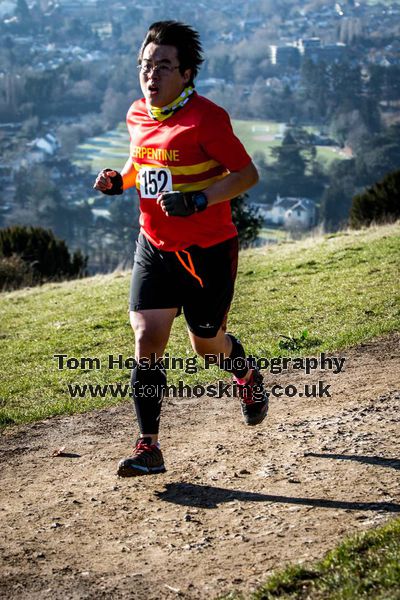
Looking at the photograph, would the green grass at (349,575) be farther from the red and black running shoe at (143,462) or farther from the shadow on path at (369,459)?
the red and black running shoe at (143,462)

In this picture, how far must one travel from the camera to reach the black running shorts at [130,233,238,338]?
17.4 feet

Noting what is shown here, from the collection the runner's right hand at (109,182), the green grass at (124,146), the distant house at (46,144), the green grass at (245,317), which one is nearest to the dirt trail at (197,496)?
the green grass at (245,317)

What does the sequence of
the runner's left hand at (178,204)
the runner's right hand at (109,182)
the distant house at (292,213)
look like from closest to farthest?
the runner's left hand at (178,204) → the runner's right hand at (109,182) → the distant house at (292,213)

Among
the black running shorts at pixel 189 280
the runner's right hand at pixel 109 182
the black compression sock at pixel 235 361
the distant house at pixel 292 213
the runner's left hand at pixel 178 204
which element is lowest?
the distant house at pixel 292 213

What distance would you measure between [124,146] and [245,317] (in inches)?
3308

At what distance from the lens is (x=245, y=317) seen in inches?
395

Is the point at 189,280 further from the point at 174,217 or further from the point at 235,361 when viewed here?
the point at 235,361

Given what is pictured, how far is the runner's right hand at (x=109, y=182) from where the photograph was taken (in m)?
5.69

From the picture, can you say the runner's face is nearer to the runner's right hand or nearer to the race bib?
the race bib

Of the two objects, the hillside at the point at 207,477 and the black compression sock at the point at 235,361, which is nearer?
the hillside at the point at 207,477

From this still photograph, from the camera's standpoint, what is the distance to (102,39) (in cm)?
12412

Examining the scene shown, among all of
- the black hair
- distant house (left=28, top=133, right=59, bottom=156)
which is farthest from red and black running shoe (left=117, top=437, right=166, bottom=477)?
distant house (left=28, top=133, right=59, bottom=156)

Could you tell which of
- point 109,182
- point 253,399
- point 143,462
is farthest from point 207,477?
point 109,182

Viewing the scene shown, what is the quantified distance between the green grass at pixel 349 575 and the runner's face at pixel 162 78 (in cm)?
247
